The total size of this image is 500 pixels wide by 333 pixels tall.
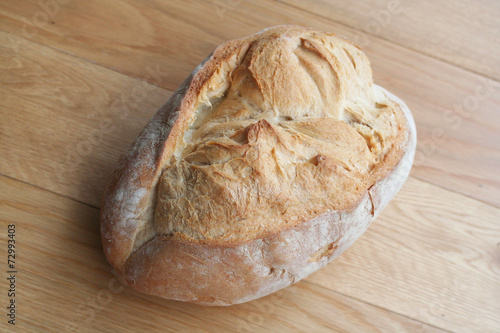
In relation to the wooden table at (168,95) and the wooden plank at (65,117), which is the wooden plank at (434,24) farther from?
the wooden plank at (65,117)

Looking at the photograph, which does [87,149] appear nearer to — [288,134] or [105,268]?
[105,268]

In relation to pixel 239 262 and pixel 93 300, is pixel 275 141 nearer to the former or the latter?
pixel 239 262

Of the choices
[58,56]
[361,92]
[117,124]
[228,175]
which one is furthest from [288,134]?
[58,56]

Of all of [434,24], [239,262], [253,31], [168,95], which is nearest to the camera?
[239,262]

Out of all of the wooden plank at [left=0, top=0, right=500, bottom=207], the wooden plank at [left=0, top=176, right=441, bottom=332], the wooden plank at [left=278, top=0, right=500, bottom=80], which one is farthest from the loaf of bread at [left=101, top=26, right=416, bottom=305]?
the wooden plank at [left=278, top=0, right=500, bottom=80]

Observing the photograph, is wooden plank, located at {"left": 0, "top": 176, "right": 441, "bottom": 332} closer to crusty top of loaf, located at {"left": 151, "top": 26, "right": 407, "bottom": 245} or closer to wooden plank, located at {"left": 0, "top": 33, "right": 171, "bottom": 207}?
wooden plank, located at {"left": 0, "top": 33, "right": 171, "bottom": 207}

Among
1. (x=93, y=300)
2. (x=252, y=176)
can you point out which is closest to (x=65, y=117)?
(x=93, y=300)

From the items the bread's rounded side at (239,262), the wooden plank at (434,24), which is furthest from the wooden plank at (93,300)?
the wooden plank at (434,24)
